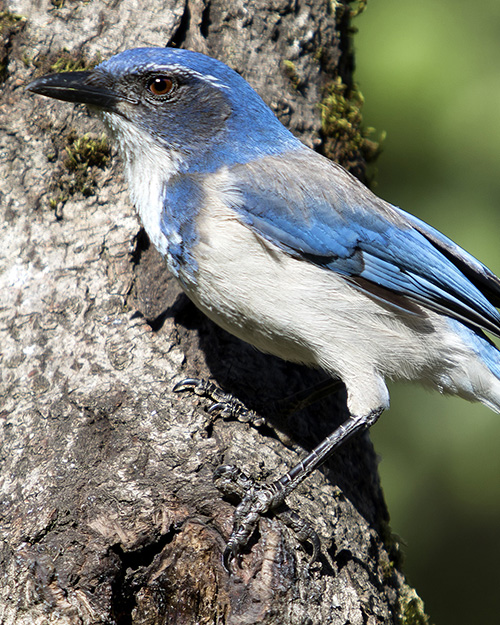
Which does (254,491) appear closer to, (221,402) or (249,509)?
(249,509)

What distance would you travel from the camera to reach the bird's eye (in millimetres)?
3658

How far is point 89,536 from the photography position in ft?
9.32

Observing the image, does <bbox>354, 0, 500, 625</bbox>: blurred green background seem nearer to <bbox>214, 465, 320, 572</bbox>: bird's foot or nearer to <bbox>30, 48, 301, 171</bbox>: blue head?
<bbox>30, 48, 301, 171</bbox>: blue head

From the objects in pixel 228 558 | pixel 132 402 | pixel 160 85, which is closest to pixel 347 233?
pixel 160 85

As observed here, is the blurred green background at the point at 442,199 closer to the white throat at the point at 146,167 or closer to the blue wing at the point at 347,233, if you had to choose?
the blue wing at the point at 347,233

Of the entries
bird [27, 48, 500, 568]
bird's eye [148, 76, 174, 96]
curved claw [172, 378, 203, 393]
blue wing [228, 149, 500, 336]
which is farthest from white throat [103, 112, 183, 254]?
curved claw [172, 378, 203, 393]

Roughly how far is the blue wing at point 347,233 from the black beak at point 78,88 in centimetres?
84

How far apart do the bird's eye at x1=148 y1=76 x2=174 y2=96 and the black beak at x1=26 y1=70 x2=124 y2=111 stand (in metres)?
0.19

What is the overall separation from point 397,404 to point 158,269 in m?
2.39

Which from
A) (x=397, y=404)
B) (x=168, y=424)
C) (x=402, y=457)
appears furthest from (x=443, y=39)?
(x=168, y=424)

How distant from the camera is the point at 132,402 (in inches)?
130

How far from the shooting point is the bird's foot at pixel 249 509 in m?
2.79

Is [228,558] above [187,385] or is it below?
below

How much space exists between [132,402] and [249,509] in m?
0.83
